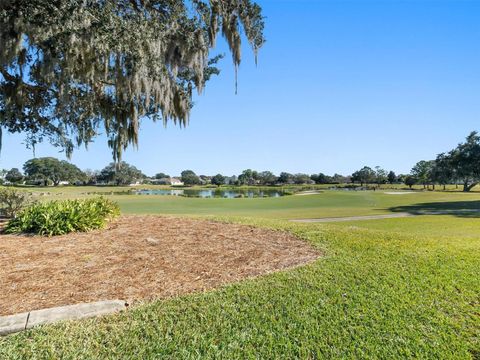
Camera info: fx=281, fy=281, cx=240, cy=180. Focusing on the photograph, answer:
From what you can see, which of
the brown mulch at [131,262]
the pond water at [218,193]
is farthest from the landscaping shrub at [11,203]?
the pond water at [218,193]

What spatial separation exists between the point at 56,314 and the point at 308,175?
126474mm

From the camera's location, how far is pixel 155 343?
2.75 meters

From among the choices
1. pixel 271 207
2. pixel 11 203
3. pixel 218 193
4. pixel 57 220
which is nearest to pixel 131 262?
pixel 57 220

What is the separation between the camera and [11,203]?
10.4 meters

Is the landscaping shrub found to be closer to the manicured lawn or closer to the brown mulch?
the brown mulch

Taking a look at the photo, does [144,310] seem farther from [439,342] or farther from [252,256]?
[439,342]

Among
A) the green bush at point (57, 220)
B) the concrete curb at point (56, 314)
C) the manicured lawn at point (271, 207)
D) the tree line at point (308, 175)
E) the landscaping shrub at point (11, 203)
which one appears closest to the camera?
the concrete curb at point (56, 314)

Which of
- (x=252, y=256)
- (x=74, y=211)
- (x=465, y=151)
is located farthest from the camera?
(x=465, y=151)

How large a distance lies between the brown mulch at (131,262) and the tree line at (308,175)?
30.6 meters

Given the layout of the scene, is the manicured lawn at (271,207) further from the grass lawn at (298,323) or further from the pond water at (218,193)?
the grass lawn at (298,323)

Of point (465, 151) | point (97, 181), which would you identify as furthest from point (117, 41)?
point (97, 181)

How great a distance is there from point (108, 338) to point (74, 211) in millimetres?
5891

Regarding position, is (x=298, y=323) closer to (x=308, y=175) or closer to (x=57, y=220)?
(x=57, y=220)

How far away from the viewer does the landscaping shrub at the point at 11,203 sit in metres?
10.3
